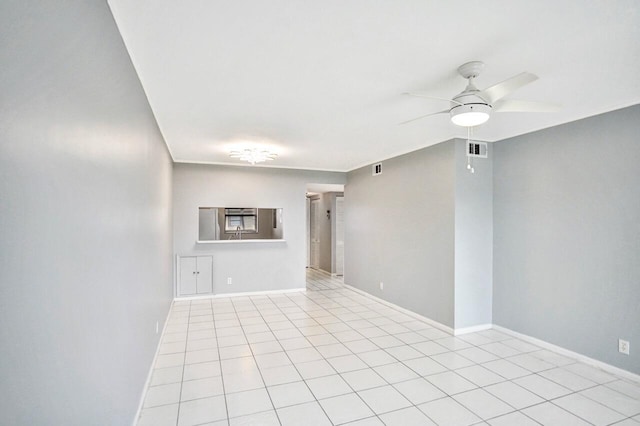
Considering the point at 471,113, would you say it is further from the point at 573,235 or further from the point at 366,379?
the point at 366,379

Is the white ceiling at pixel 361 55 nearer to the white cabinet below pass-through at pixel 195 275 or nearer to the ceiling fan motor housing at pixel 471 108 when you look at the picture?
the ceiling fan motor housing at pixel 471 108

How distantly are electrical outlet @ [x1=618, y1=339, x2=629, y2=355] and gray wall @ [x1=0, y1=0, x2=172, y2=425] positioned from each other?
423 cm

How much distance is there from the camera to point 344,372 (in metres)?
3.19

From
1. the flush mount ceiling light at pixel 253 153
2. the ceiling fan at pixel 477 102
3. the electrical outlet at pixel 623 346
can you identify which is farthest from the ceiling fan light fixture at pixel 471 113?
the flush mount ceiling light at pixel 253 153

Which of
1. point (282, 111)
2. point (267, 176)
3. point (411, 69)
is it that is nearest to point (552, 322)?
point (411, 69)

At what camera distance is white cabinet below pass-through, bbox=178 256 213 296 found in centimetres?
601

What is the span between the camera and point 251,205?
21.3 feet

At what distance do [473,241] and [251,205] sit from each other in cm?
408

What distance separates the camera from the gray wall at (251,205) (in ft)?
20.0

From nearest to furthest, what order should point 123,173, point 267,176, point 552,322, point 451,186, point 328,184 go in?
1. point 123,173
2. point 552,322
3. point 451,186
4. point 267,176
5. point 328,184

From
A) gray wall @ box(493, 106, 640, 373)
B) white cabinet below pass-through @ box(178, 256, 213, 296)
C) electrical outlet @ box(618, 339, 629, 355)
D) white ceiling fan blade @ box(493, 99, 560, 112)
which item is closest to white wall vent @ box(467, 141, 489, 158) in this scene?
gray wall @ box(493, 106, 640, 373)

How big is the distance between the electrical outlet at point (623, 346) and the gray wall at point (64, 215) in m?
4.23

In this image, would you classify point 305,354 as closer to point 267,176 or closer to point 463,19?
point 463,19

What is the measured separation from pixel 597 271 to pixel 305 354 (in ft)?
10.4
